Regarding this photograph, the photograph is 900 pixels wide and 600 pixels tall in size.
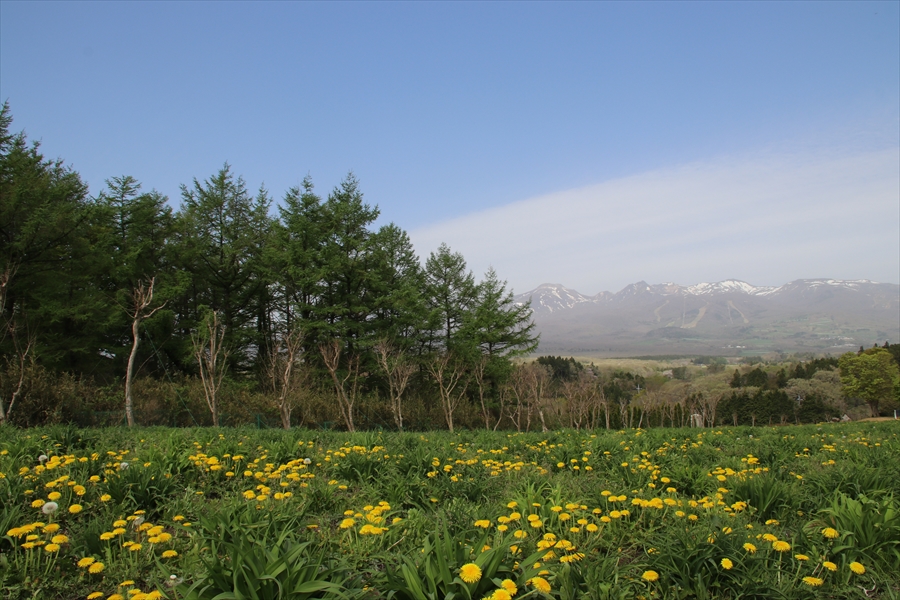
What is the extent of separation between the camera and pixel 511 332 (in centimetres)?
3456

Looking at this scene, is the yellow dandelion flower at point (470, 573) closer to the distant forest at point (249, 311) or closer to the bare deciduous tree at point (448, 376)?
the distant forest at point (249, 311)

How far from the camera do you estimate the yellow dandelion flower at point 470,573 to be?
2.52m

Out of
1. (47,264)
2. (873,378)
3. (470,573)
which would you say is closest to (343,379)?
(47,264)

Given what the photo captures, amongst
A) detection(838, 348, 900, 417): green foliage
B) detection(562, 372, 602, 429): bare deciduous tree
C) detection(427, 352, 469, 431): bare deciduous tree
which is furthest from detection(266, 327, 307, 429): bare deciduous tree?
detection(838, 348, 900, 417): green foliage

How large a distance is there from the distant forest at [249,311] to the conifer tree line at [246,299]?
0.38 feet

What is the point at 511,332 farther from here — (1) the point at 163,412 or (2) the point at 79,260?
(2) the point at 79,260

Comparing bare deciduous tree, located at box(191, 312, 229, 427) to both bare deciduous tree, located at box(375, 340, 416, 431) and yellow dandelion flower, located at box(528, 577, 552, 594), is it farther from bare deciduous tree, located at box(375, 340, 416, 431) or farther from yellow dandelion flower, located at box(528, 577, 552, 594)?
yellow dandelion flower, located at box(528, 577, 552, 594)

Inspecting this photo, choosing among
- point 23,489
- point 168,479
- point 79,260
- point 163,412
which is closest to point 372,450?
point 168,479

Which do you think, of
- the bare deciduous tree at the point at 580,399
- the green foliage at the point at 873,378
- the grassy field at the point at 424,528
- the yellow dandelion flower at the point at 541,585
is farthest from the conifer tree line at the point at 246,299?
the green foliage at the point at 873,378

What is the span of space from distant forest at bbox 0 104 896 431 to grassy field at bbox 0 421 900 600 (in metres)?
14.4

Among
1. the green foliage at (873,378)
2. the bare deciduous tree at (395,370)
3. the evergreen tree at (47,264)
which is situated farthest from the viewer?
the green foliage at (873,378)

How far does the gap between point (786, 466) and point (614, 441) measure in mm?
2156

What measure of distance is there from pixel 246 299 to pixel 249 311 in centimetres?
103

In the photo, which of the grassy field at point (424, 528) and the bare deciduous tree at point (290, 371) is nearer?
the grassy field at point (424, 528)
